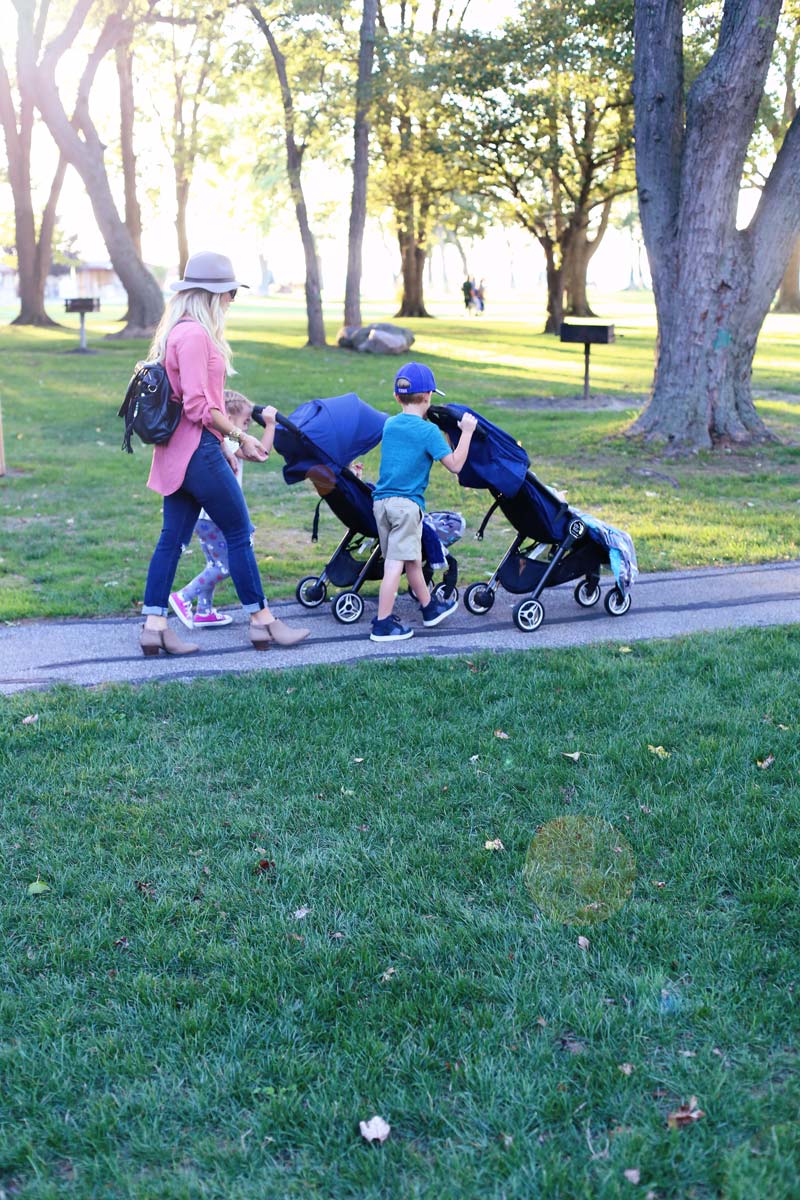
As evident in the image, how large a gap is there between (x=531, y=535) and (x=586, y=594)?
0.71 metres

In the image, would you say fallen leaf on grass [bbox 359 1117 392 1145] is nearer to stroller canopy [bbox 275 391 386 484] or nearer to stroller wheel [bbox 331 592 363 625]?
stroller canopy [bbox 275 391 386 484]

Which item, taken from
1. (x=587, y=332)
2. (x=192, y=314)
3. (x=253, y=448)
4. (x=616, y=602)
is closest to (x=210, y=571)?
(x=253, y=448)

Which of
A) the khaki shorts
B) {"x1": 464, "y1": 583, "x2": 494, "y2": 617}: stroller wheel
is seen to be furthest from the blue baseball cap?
{"x1": 464, "y1": 583, "x2": 494, "y2": 617}: stroller wheel

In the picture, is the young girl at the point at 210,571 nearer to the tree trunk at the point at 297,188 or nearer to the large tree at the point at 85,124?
the large tree at the point at 85,124

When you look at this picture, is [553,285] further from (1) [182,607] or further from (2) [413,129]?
(1) [182,607]

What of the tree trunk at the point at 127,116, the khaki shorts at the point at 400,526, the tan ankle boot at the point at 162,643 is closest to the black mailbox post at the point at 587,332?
the khaki shorts at the point at 400,526

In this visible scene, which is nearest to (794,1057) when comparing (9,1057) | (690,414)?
(9,1057)

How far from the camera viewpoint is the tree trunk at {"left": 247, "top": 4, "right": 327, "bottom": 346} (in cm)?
2627

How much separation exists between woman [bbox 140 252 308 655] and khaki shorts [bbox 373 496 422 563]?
0.74 meters

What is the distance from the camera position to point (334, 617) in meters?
7.00

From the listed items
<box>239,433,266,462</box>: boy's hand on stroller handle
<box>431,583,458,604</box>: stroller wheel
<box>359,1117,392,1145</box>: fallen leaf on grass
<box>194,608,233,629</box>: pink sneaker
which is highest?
<box>239,433,266,462</box>: boy's hand on stroller handle

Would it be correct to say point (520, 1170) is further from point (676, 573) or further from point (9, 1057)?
point (676, 573)

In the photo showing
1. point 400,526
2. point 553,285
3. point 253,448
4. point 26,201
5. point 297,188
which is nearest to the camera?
point 253,448

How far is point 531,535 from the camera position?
6.76m
